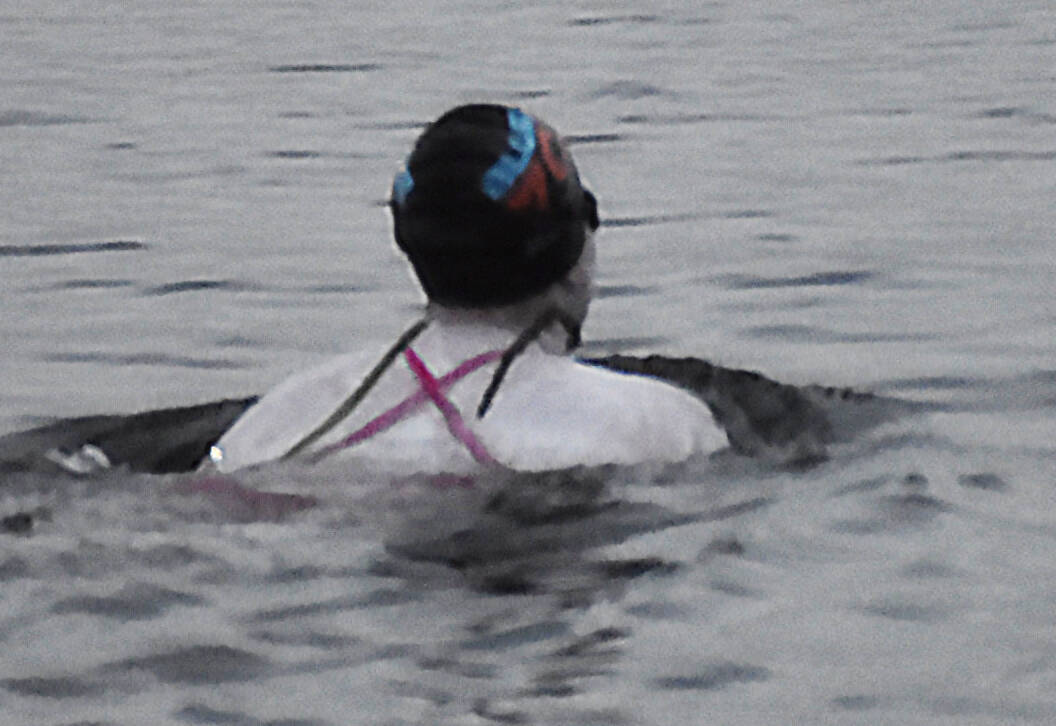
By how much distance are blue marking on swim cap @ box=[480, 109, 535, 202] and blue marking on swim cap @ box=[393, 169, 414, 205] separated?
0.23m

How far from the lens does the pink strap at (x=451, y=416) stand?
7031 millimetres

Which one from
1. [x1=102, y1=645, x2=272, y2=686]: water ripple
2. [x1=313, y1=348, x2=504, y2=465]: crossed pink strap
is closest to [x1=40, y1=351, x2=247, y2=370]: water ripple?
[x1=313, y1=348, x2=504, y2=465]: crossed pink strap

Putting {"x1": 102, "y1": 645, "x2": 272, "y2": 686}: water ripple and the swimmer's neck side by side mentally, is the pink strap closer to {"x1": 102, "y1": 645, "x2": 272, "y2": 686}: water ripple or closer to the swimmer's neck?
the swimmer's neck

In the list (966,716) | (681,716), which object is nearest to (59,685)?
(681,716)

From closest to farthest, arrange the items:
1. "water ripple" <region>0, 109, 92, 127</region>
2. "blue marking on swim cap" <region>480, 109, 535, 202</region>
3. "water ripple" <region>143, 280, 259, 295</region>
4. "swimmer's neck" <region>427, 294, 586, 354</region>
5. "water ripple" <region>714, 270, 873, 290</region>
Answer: "blue marking on swim cap" <region>480, 109, 535, 202</region>
"swimmer's neck" <region>427, 294, 586, 354</region>
"water ripple" <region>714, 270, 873, 290</region>
"water ripple" <region>143, 280, 259, 295</region>
"water ripple" <region>0, 109, 92, 127</region>

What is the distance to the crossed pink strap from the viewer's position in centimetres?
704

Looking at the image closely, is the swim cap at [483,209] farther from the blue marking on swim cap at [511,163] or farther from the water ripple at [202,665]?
the water ripple at [202,665]

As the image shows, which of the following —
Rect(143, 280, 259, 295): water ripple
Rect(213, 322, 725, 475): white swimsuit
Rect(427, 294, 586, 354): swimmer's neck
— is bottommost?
Rect(143, 280, 259, 295): water ripple

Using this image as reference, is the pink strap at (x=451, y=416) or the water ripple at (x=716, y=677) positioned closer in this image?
the water ripple at (x=716, y=677)

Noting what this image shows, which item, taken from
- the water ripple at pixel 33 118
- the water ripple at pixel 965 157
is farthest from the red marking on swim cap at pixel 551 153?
the water ripple at pixel 33 118

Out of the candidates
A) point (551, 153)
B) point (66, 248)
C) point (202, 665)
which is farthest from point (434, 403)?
point (66, 248)

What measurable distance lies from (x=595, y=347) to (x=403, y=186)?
3.78m

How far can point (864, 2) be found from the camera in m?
25.5

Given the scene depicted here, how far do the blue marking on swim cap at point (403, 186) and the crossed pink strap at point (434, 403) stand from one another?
466mm
